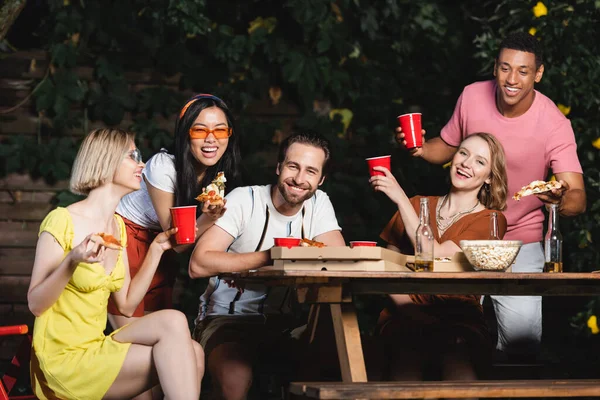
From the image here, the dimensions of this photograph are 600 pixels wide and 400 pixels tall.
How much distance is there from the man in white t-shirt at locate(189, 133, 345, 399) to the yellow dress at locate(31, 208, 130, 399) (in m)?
0.54

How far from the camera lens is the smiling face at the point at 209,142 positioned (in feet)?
13.2

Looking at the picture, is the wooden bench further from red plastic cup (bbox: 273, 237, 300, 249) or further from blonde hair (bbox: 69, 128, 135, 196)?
blonde hair (bbox: 69, 128, 135, 196)

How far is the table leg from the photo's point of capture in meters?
3.26

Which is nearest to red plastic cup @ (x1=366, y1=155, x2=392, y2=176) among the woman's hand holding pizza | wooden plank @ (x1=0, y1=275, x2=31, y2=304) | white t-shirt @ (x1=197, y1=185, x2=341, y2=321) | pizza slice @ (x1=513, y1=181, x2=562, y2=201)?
the woman's hand holding pizza

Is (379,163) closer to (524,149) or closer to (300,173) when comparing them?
(300,173)

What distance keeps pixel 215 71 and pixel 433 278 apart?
3262 mm

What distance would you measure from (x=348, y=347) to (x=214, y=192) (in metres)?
0.88

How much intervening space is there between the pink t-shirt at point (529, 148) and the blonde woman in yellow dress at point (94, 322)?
1.81m

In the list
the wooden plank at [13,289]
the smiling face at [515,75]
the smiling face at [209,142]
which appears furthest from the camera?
the wooden plank at [13,289]

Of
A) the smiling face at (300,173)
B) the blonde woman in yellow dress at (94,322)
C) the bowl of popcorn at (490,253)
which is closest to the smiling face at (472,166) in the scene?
the smiling face at (300,173)

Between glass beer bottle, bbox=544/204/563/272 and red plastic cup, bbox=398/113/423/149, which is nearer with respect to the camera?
glass beer bottle, bbox=544/204/563/272

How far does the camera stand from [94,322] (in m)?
3.31

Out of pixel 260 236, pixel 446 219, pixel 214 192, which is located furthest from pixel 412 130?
pixel 214 192

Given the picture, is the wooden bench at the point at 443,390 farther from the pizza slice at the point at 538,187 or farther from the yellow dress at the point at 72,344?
the pizza slice at the point at 538,187
